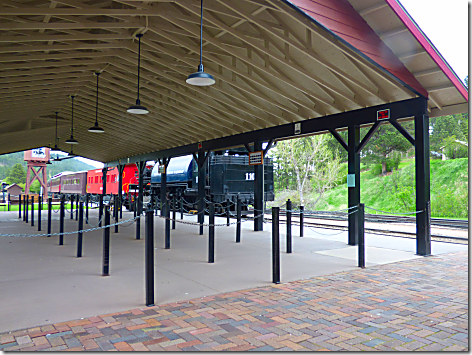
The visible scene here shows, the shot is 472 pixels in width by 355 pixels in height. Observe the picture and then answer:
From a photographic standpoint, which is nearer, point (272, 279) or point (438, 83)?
point (272, 279)

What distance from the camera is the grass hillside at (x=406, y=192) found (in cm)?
2308

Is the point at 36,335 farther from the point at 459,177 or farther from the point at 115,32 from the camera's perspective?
the point at 459,177

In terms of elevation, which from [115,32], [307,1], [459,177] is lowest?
[459,177]

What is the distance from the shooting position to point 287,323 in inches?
149

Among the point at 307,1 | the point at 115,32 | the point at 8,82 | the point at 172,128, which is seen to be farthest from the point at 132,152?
the point at 307,1

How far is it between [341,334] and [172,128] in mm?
12376

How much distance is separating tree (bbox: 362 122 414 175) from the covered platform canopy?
24046 mm

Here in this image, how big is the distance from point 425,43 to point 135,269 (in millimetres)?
6730

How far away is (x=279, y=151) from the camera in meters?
32.8

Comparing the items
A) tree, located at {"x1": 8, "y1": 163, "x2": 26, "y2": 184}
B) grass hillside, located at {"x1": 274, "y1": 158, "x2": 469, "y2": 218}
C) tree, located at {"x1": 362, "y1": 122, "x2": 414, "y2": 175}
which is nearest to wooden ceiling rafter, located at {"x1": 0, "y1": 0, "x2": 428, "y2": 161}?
grass hillside, located at {"x1": 274, "y1": 158, "x2": 469, "y2": 218}

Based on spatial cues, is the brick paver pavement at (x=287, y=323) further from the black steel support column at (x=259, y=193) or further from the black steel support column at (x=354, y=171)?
the black steel support column at (x=259, y=193)

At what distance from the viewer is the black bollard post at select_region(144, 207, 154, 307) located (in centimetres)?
441

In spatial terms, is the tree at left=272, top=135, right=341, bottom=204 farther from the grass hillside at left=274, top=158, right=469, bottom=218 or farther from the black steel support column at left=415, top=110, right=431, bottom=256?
the black steel support column at left=415, top=110, right=431, bottom=256

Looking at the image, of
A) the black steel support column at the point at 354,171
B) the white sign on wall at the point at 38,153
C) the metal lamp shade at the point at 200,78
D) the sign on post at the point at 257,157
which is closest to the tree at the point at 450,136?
the sign on post at the point at 257,157
